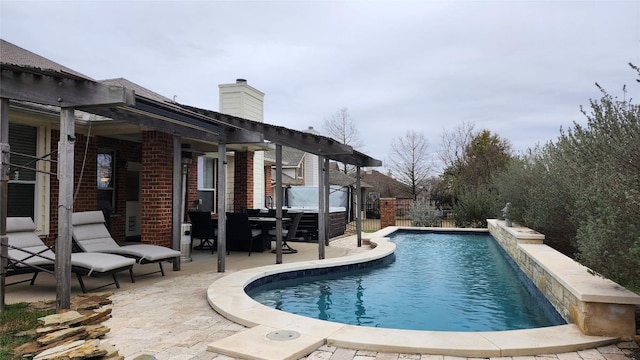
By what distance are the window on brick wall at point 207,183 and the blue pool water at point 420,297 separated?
587cm

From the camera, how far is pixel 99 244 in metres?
6.70

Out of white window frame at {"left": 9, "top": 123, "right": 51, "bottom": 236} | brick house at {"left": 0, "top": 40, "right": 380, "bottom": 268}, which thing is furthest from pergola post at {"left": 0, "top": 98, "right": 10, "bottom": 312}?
white window frame at {"left": 9, "top": 123, "right": 51, "bottom": 236}

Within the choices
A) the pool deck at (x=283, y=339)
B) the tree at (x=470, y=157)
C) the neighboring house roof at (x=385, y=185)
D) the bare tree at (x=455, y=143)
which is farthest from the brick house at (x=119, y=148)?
the neighboring house roof at (x=385, y=185)

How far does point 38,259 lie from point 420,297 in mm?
5428

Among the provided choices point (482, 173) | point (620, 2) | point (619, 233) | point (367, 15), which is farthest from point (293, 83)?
point (619, 233)

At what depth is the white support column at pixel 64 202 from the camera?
4422mm

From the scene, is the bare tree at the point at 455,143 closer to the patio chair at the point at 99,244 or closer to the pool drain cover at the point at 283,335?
the patio chair at the point at 99,244

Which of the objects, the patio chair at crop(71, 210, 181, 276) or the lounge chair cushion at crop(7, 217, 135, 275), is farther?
the patio chair at crop(71, 210, 181, 276)

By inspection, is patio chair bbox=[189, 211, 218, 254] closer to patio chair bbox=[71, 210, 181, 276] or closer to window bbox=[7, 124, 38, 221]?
patio chair bbox=[71, 210, 181, 276]

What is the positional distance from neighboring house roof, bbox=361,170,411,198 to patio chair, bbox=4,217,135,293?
31.1m

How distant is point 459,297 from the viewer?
6516 mm

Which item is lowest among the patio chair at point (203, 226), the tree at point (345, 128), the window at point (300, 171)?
the patio chair at point (203, 226)

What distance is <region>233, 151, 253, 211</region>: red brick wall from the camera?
40.9 feet

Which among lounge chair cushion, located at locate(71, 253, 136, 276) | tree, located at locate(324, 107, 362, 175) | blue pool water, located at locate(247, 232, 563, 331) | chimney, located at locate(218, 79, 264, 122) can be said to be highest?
tree, located at locate(324, 107, 362, 175)
